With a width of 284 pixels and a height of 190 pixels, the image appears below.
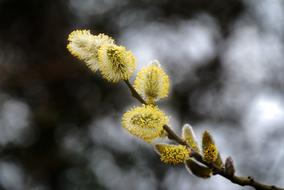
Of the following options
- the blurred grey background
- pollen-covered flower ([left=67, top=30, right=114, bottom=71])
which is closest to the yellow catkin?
pollen-covered flower ([left=67, top=30, right=114, bottom=71])

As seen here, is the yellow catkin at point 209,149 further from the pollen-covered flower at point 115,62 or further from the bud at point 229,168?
the pollen-covered flower at point 115,62

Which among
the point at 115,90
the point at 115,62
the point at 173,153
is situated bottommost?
the point at 173,153

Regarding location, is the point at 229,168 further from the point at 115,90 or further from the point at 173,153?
the point at 115,90

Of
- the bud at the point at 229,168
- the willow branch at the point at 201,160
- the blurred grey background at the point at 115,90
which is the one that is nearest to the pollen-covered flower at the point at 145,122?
the willow branch at the point at 201,160

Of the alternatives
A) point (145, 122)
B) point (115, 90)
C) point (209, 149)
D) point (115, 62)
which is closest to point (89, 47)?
point (115, 62)

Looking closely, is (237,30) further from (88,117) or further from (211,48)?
(88,117)
